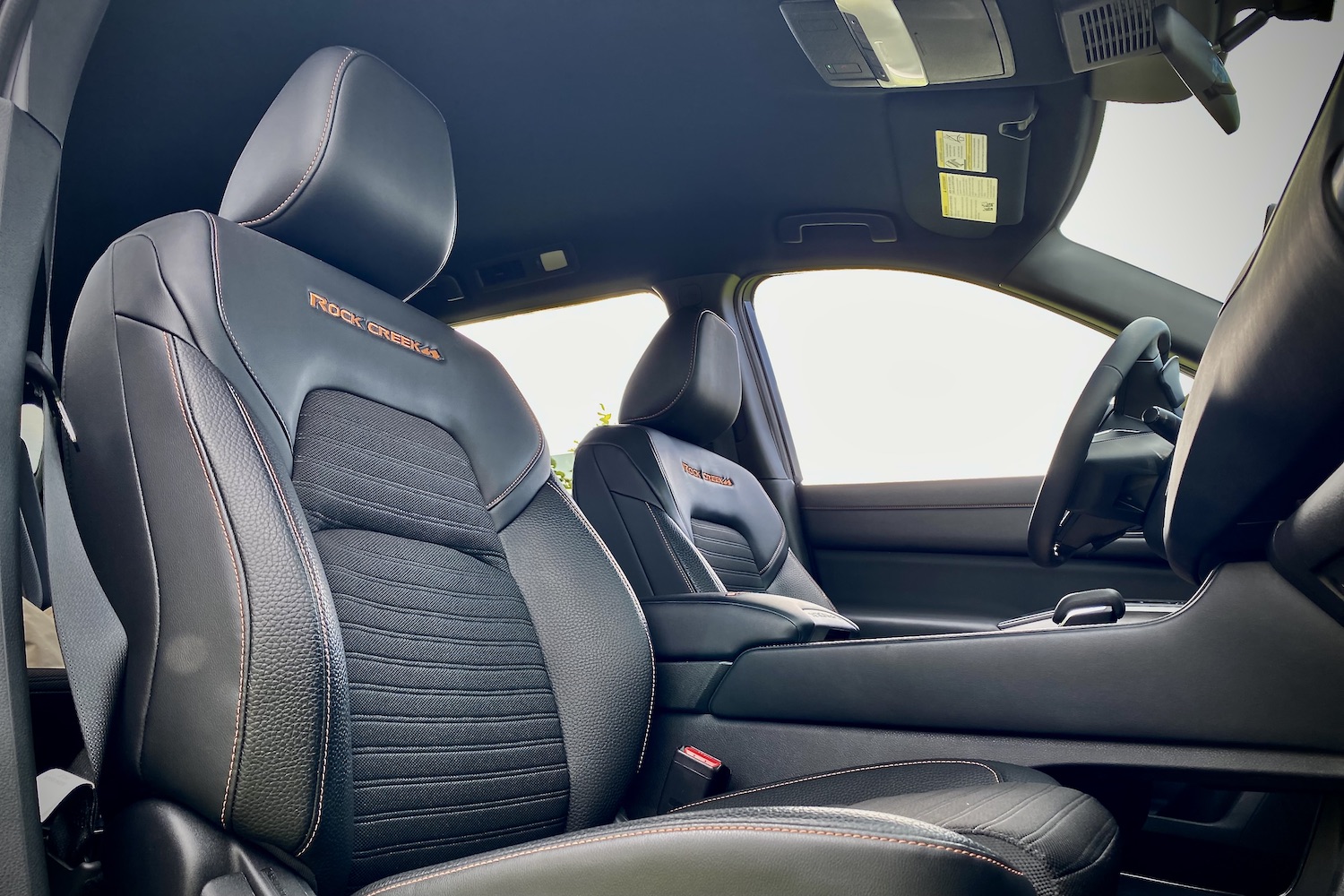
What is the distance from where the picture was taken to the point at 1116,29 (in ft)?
5.88

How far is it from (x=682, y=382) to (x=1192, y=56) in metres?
1.19

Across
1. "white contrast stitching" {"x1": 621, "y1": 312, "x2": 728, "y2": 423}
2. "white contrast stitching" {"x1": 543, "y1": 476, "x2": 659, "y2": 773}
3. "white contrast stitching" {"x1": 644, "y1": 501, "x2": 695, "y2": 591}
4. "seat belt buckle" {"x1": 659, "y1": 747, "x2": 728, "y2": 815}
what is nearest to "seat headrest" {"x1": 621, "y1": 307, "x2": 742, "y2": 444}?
"white contrast stitching" {"x1": 621, "y1": 312, "x2": 728, "y2": 423}

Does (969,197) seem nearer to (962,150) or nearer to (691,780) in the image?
(962,150)

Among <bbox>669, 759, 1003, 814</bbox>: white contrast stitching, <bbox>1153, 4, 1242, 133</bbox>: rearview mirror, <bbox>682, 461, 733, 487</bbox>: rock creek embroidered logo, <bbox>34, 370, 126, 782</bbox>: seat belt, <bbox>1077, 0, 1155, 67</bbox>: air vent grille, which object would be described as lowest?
<bbox>669, 759, 1003, 814</bbox>: white contrast stitching

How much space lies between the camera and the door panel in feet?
7.27

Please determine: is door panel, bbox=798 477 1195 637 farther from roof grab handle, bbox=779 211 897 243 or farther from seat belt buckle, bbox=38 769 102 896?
seat belt buckle, bbox=38 769 102 896

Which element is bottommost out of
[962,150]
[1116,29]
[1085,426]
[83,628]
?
[83,628]

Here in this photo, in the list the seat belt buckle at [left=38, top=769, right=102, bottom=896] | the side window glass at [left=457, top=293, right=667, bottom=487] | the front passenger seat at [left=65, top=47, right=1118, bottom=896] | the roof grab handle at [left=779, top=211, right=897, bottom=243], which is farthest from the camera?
the side window glass at [left=457, top=293, right=667, bottom=487]

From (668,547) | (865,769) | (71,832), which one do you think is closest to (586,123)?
(668,547)

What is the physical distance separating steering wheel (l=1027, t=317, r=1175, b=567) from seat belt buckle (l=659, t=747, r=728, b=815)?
598 mm

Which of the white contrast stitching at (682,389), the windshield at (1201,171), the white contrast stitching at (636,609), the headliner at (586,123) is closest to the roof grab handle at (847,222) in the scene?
the headliner at (586,123)

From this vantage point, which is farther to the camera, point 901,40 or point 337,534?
point 901,40

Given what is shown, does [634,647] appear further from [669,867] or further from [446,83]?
[446,83]

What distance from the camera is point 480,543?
1.32m
